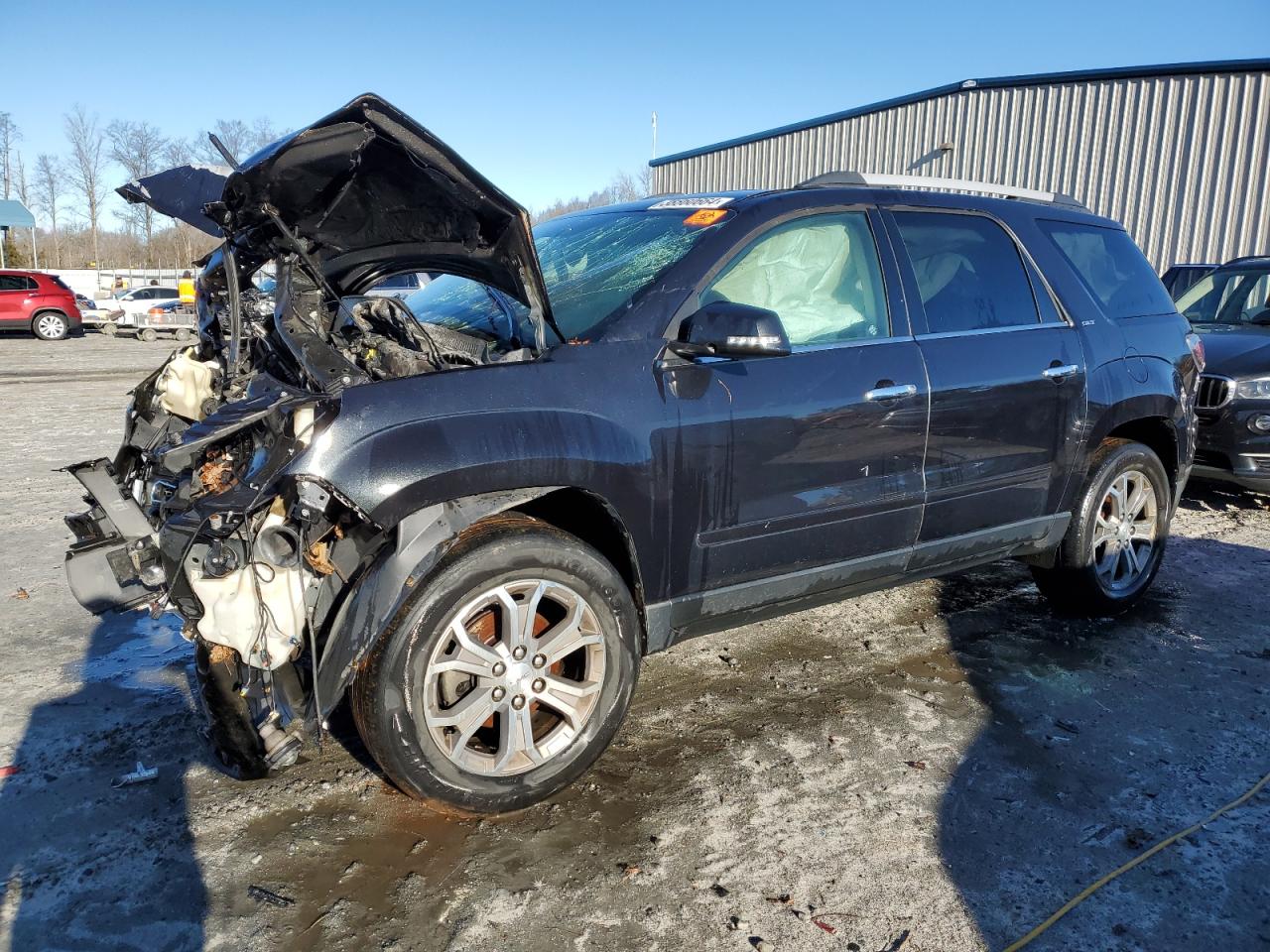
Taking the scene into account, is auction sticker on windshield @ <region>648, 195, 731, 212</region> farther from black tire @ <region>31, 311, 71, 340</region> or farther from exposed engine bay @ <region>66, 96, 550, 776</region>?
black tire @ <region>31, 311, 71, 340</region>

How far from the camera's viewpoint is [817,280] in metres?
3.52

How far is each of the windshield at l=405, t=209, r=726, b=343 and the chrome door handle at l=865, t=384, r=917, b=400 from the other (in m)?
0.85

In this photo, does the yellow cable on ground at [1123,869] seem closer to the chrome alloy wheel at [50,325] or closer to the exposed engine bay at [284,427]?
the exposed engine bay at [284,427]

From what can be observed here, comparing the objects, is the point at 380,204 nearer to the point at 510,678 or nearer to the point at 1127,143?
the point at 510,678

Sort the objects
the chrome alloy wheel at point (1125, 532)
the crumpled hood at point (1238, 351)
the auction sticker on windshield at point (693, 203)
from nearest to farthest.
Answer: the auction sticker on windshield at point (693, 203) < the chrome alloy wheel at point (1125, 532) < the crumpled hood at point (1238, 351)

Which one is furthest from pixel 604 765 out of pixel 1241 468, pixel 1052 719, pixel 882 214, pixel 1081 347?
pixel 1241 468

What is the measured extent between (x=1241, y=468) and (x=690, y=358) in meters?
5.21

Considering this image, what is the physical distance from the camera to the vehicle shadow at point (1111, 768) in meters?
2.45

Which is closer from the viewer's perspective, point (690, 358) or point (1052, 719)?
point (690, 358)

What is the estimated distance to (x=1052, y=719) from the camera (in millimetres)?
3498

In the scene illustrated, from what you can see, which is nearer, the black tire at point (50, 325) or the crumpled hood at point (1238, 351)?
the crumpled hood at point (1238, 351)

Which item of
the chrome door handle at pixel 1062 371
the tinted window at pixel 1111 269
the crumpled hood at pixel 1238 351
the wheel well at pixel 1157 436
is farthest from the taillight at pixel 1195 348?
the crumpled hood at pixel 1238 351

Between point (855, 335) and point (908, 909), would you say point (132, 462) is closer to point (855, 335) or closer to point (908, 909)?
point (855, 335)

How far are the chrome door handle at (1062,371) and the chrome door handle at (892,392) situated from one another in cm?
82
